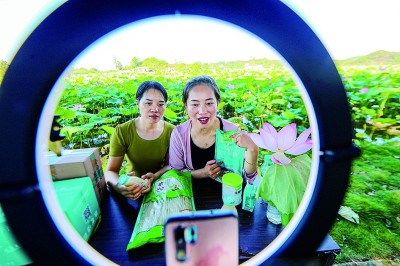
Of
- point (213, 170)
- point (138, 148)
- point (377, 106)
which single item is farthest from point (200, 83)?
point (377, 106)

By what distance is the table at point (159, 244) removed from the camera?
29.3 inches

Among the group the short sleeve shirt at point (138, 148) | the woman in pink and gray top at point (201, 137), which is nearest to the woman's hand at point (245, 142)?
the woman in pink and gray top at point (201, 137)

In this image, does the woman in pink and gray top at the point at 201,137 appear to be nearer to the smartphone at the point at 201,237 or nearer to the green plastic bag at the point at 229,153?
the green plastic bag at the point at 229,153

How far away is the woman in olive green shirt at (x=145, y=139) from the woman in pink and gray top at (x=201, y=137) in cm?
13

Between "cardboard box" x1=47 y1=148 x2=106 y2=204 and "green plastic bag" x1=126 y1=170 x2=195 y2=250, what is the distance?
0.23m

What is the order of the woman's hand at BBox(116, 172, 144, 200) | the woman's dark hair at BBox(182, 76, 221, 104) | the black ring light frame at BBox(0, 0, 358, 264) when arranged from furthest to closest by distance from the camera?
the woman's dark hair at BBox(182, 76, 221, 104) → the woman's hand at BBox(116, 172, 144, 200) → the black ring light frame at BBox(0, 0, 358, 264)

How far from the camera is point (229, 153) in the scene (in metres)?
1.15

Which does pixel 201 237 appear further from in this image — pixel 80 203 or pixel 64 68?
pixel 80 203

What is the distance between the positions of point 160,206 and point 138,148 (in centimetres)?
63

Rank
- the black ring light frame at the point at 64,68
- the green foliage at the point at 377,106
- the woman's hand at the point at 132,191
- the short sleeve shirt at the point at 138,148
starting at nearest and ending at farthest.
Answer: the black ring light frame at the point at 64,68, the woman's hand at the point at 132,191, the short sleeve shirt at the point at 138,148, the green foliage at the point at 377,106

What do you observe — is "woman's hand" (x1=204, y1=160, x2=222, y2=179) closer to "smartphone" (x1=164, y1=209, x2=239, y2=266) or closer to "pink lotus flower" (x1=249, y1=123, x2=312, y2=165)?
"pink lotus flower" (x1=249, y1=123, x2=312, y2=165)

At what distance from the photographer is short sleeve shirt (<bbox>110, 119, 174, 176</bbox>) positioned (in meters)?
1.38

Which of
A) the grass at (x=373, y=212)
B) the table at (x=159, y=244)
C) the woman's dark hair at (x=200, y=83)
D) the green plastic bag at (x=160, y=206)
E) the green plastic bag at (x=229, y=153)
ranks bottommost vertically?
the grass at (x=373, y=212)

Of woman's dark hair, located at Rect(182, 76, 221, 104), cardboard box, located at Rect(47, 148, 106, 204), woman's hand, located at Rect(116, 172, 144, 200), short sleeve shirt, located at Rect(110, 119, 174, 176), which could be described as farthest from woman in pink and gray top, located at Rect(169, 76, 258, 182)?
cardboard box, located at Rect(47, 148, 106, 204)
